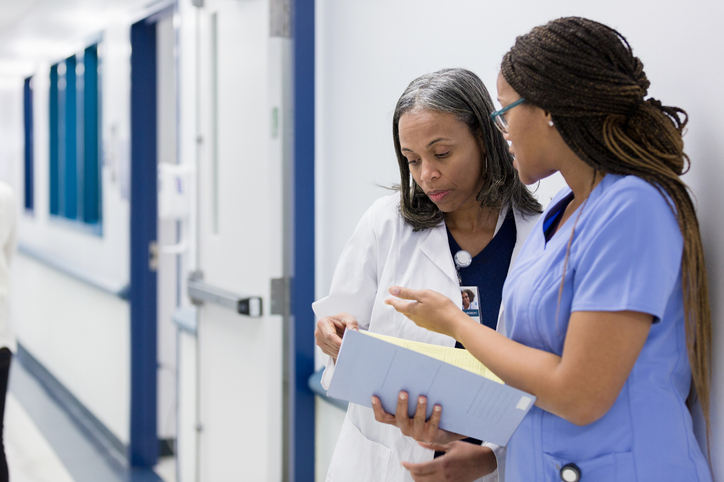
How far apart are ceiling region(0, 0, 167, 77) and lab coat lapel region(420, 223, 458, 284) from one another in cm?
226

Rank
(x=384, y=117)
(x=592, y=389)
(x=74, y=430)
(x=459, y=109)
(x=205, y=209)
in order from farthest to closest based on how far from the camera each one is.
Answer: (x=74, y=430) → (x=205, y=209) → (x=384, y=117) → (x=459, y=109) → (x=592, y=389)

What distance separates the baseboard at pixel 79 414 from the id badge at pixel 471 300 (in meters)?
2.89

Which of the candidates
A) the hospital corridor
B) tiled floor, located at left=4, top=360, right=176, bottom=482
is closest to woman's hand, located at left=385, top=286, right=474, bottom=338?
the hospital corridor

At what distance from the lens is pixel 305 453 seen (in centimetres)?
224

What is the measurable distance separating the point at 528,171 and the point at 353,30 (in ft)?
4.03

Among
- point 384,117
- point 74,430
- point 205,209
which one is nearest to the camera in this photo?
point 384,117

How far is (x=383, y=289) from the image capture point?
1.36m

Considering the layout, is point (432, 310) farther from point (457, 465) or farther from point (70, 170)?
point (70, 170)

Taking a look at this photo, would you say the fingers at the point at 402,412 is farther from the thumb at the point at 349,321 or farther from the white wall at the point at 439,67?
the white wall at the point at 439,67

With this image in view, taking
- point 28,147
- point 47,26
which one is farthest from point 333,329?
point 28,147

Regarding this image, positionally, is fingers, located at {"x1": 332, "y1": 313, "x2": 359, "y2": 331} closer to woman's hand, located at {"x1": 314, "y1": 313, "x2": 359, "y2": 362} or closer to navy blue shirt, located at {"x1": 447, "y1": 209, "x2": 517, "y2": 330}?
woman's hand, located at {"x1": 314, "y1": 313, "x2": 359, "y2": 362}

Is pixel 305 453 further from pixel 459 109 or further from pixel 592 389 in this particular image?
pixel 592 389

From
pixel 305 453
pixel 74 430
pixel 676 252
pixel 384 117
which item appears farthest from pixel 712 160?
pixel 74 430

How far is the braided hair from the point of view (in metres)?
0.90
